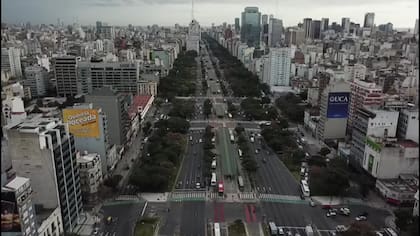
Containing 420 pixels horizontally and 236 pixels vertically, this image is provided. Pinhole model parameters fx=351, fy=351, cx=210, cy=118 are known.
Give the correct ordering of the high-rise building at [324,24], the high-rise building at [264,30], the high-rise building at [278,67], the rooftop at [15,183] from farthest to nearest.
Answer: the high-rise building at [264,30] → the high-rise building at [324,24] → the high-rise building at [278,67] → the rooftop at [15,183]

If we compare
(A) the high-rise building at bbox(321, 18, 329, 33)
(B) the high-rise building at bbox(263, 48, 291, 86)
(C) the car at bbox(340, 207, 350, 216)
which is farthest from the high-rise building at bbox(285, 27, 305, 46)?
(C) the car at bbox(340, 207, 350, 216)

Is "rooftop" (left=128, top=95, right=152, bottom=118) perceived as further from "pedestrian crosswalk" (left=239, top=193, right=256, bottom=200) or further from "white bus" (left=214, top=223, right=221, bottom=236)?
"white bus" (left=214, top=223, right=221, bottom=236)

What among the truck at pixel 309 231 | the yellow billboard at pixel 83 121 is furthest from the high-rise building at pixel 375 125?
the yellow billboard at pixel 83 121

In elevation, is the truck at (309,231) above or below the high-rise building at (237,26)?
below

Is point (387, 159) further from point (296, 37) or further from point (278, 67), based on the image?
point (296, 37)

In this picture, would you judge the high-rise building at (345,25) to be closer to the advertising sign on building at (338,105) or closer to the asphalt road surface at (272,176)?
the advertising sign on building at (338,105)

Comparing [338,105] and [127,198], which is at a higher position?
[338,105]

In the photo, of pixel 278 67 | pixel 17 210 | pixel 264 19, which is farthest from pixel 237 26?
pixel 17 210
